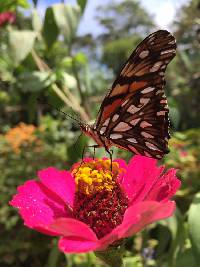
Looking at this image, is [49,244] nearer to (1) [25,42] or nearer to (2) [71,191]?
(1) [25,42]

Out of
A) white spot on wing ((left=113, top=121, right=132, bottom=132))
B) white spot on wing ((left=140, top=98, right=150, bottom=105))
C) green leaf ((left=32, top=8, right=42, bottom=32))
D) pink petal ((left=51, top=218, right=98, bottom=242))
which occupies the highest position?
green leaf ((left=32, top=8, right=42, bottom=32))

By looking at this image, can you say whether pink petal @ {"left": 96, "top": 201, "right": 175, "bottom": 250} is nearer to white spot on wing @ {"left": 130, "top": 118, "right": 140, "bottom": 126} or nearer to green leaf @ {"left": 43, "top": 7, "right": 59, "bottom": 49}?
white spot on wing @ {"left": 130, "top": 118, "right": 140, "bottom": 126}

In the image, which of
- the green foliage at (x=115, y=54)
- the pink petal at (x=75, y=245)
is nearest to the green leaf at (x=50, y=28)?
the pink petal at (x=75, y=245)

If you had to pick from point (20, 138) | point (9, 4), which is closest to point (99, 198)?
point (9, 4)

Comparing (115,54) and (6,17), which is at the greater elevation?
(6,17)

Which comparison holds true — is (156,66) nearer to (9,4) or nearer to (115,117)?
(115,117)

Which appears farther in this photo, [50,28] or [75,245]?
[50,28]

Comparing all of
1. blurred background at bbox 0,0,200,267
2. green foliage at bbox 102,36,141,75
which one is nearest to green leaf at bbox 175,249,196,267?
blurred background at bbox 0,0,200,267
